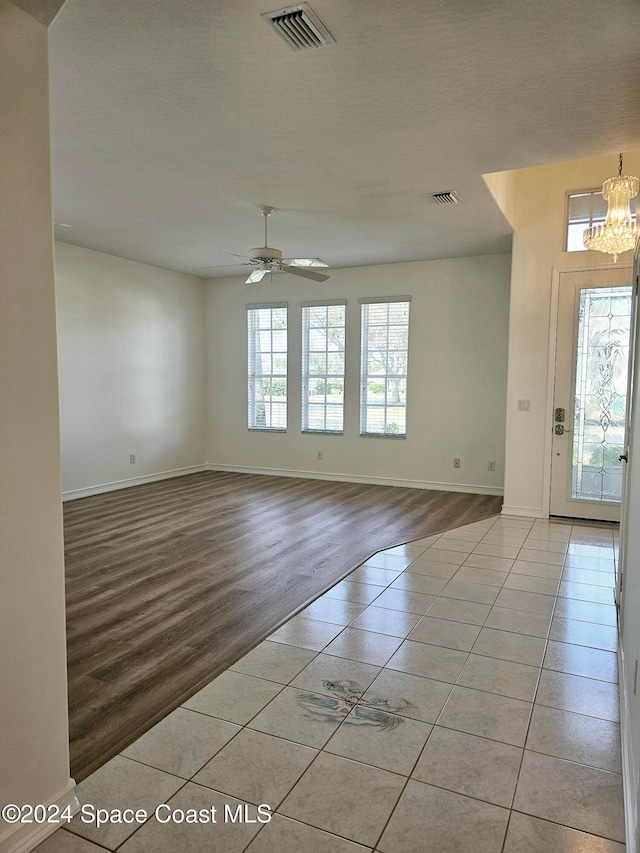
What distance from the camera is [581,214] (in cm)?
539

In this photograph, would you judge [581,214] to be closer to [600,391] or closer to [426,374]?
[600,391]

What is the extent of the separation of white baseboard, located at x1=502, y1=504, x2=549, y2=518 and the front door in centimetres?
15

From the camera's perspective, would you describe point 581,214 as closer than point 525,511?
Yes

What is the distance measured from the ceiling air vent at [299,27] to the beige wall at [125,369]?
4509mm

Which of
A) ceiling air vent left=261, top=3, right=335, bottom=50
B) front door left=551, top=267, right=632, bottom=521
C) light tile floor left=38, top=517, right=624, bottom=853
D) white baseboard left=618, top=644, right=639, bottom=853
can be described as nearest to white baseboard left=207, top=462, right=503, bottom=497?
front door left=551, top=267, right=632, bottom=521

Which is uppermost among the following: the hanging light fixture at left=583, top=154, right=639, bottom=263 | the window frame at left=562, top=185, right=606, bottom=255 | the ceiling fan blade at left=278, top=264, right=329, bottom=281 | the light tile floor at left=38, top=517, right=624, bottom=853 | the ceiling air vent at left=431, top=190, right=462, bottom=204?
the window frame at left=562, top=185, right=606, bottom=255

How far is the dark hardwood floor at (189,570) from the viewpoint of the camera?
8.09 ft

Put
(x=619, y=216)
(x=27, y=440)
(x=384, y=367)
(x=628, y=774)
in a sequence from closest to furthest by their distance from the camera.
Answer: (x=27, y=440)
(x=628, y=774)
(x=619, y=216)
(x=384, y=367)

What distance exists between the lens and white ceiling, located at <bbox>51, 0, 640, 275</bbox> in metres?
2.24

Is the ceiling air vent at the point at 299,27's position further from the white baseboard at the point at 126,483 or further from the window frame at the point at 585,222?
the white baseboard at the point at 126,483

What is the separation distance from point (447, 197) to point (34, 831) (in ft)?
14.6

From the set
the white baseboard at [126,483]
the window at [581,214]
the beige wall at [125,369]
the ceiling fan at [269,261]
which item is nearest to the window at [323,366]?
the beige wall at [125,369]

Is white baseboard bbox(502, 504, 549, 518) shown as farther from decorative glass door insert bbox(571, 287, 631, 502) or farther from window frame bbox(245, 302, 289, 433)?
window frame bbox(245, 302, 289, 433)

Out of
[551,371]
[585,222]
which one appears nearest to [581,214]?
[585,222]
